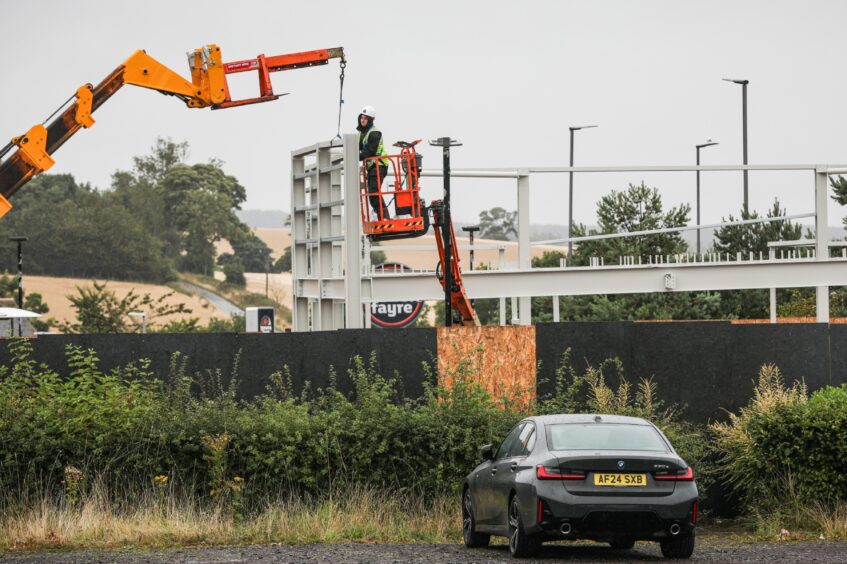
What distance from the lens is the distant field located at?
10694 cm

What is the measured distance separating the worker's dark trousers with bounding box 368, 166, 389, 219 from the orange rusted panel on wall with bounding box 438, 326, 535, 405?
5.31m

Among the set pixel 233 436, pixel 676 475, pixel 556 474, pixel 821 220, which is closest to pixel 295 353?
pixel 233 436

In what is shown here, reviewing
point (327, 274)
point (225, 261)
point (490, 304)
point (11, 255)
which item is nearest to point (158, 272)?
point (11, 255)

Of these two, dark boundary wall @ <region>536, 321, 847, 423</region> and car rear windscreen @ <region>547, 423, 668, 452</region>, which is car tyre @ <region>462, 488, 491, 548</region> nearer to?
car rear windscreen @ <region>547, 423, 668, 452</region>

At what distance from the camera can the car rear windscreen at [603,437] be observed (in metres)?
13.6

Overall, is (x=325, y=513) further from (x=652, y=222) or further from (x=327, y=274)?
(x=652, y=222)

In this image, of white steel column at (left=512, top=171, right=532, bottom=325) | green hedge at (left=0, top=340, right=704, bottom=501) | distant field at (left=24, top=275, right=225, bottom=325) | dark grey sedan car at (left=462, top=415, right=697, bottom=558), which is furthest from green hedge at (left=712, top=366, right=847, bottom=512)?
distant field at (left=24, top=275, right=225, bottom=325)

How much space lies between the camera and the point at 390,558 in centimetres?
1384

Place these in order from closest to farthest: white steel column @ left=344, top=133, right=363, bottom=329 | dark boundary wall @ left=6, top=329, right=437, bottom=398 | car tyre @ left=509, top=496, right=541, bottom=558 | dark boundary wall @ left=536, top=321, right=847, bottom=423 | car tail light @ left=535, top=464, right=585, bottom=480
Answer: car tail light @ left=535, top=464, right=585, bottom=480, car tyre @ left=509, top=496, right=541, bottom=558, dark boundary wall @ left=6, top=329, right=437, bottom=398, dark boundary wall @ left=536, top=321, right=847, bottom=423, white steel column @ left=344, top=133, right=363, bottom=329

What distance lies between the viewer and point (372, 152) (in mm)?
24969

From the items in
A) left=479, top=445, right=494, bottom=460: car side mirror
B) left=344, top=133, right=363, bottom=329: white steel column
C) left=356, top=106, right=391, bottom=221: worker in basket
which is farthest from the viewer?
left=356, top=106, right=391, bottom=221: worker in basket

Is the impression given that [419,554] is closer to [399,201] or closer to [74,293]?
[399,201]

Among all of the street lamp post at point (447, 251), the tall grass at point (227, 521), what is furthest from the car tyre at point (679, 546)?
the street lamp post at point (447, 251)

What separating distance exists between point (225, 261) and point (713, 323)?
13364 cm
